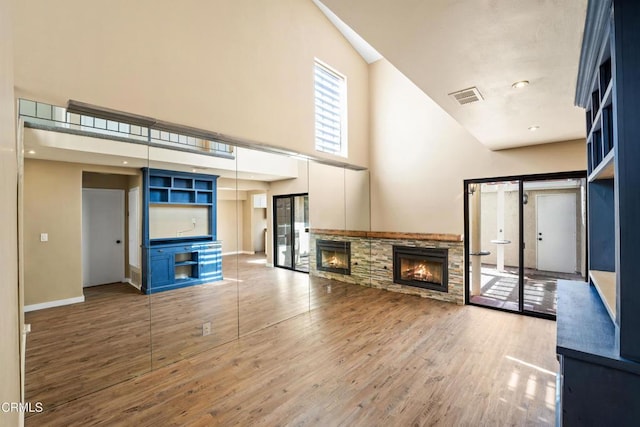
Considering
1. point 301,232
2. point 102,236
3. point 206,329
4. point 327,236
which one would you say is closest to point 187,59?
point 102,236

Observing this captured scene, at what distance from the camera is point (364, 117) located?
644 cm

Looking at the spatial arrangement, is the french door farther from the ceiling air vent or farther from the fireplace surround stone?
the ceiling air vent

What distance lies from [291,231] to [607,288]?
3.75 metres

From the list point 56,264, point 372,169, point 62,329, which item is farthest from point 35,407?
point 372,169

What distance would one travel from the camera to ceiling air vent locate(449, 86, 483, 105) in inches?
107

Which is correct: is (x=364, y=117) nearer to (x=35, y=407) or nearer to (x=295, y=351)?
(x=295, y=351)

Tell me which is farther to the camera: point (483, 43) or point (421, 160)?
point (421, 160)

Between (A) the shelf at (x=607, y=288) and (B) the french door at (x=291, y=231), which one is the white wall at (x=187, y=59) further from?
(A) the shelf at (x=607, y=288)

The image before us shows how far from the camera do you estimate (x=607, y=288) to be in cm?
188

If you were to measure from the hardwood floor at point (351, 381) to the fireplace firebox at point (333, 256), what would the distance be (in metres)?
1.39

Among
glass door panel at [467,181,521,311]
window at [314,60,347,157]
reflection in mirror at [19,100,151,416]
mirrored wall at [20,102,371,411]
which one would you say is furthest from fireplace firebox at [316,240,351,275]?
reflection in mirror at [19,100,151,416]

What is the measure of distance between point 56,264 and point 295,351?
2.48 metres

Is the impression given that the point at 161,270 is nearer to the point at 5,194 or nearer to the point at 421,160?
the point at 5,194

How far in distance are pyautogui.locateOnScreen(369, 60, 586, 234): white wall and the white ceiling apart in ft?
6.22
